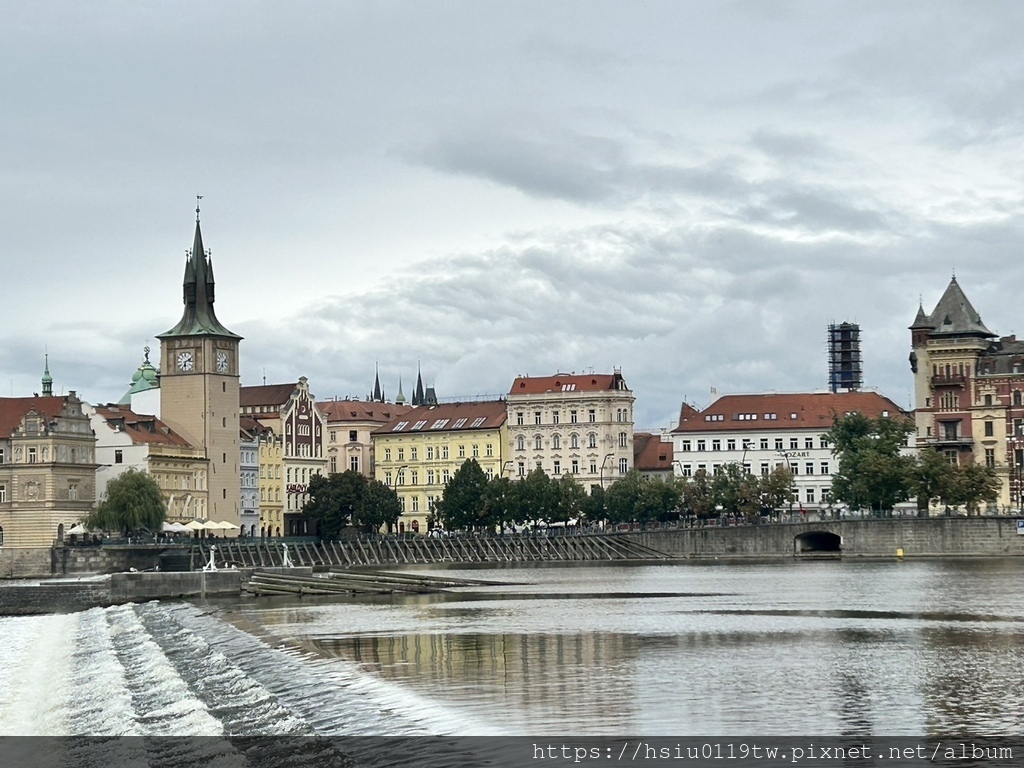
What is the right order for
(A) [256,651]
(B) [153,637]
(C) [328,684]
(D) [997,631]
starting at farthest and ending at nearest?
(B) [153,637], (D) [997,631], (A) [256,651], (C) [328,684]

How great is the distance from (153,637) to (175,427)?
362 feet

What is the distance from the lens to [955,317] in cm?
17162

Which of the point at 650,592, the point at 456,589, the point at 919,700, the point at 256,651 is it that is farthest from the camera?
the point at 456,589

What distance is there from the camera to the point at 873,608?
244ft

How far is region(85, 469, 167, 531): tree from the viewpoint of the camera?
483 ft

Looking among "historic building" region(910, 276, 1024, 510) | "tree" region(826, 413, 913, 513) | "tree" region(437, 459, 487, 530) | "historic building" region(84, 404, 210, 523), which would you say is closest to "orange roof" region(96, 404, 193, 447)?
"historic building" region(84, 404, 210, 523)

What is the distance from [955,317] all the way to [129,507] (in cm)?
7848

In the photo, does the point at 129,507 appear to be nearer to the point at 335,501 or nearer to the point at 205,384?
the point at 205,384

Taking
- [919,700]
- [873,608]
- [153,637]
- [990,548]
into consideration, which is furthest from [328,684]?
[990,548]

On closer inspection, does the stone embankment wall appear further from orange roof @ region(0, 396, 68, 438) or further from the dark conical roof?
orange roof @ region(0, 396, 68, 438)

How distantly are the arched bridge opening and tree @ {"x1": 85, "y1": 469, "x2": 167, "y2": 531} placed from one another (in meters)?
54.3

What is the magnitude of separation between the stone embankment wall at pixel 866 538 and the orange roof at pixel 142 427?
43208 millimetres

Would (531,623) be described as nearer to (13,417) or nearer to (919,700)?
(919,700)

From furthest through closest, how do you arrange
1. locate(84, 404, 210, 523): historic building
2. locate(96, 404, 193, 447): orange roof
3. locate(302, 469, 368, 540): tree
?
locate(302, 469, 368, 540): tree → locate(96, 404, 193, 447): orange roof → locate(84, 404, 210, 523): historic building
